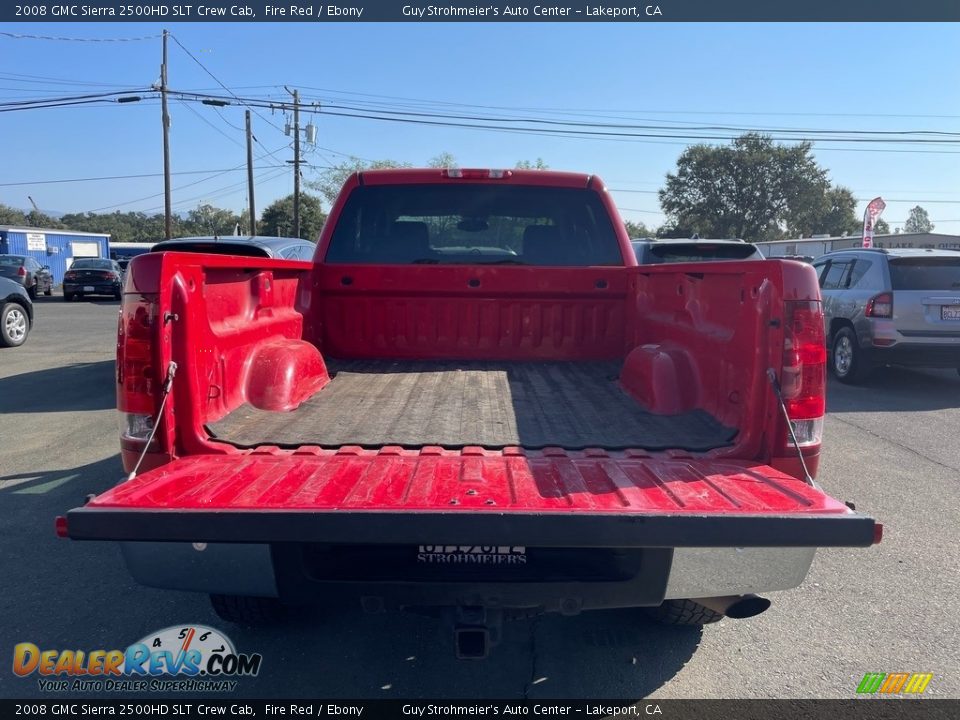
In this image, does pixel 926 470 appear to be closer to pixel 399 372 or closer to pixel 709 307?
pixel 709 307

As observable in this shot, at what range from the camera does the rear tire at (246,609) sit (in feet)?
10.2

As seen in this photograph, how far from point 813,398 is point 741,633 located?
4.78 ft

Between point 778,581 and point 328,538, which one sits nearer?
point 328,538

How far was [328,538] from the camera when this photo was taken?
6.77 ft

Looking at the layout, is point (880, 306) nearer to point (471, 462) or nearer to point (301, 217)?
point (471, 462)

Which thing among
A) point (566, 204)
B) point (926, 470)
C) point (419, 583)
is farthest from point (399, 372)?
point (926, 470)

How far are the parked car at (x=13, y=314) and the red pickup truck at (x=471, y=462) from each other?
11686 millimetres

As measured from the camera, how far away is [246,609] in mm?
3145

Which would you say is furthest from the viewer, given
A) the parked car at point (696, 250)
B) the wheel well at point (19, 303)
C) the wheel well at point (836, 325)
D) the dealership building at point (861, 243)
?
the dealership building at point (861, 243)

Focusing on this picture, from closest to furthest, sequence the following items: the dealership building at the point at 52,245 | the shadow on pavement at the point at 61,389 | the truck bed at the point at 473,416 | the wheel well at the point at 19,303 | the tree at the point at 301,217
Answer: the truck bed at the point at 473,416 < the shadow on pavement at the point at 61,389 < the wheel well at the point at 19,303 < the dealership building at the point at 52,245 < the tree at the point at 301,217

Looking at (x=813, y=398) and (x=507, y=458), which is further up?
(x=813, y=398)

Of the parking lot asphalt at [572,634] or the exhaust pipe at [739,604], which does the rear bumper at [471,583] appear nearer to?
the exhaust pipe at [739,604]

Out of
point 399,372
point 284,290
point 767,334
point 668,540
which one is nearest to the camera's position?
point 668,540

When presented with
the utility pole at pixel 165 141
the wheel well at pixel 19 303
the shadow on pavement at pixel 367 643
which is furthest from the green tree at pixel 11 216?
the shadow on pavement at pixel 367 643
